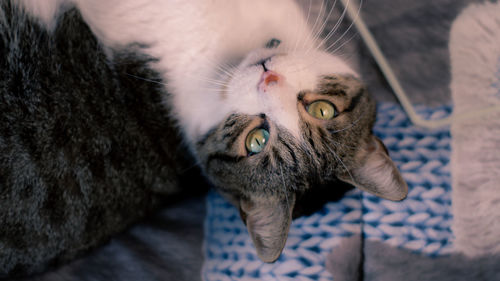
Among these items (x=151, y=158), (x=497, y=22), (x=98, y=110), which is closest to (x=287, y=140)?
(x=151, y=158)

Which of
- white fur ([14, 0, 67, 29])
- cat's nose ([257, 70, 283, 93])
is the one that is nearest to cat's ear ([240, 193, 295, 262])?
cat's nose ([257, 70, 283, 93])

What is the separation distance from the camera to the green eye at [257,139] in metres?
1.02

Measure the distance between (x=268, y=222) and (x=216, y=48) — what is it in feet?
1.92

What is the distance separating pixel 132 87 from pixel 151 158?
→ 0.25 m

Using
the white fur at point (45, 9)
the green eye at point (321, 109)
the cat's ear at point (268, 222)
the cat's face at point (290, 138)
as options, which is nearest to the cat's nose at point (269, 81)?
the cat's face at point (290, 138)

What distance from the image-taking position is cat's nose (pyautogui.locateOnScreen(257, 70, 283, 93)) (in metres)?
0.93

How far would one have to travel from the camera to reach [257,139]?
3.35ft

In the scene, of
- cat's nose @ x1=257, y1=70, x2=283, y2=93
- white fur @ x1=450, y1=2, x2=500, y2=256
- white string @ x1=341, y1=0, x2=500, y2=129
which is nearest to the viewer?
cat's nose @ x1=257, y1=70, x2=283, y2=93

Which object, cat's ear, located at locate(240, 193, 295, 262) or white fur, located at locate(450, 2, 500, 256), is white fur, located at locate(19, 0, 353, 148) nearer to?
cat's ear, located at locate(240, 193, 295, 262)

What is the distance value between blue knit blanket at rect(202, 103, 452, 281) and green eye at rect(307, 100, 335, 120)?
343mm

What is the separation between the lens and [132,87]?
3.72 ft

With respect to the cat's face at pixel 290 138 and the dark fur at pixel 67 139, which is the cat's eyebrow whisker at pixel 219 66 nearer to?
the cat's face at pixel 290 138

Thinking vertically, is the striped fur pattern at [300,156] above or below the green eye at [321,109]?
below

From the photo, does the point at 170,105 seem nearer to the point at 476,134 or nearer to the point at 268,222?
the point at 268,222
